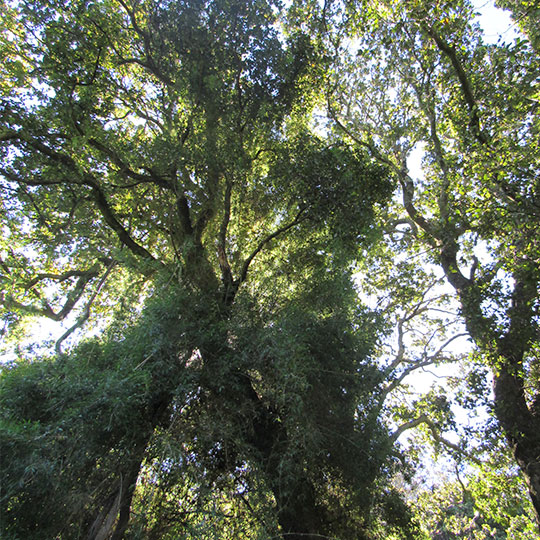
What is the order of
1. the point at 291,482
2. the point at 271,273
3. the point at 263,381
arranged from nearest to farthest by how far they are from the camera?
the point at 291,482, the point at 263,381, the point at 271,273

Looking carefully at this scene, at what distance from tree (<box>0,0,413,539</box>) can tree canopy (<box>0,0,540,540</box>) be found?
40 mm

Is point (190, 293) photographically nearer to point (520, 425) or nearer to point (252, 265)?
point (252, 265)

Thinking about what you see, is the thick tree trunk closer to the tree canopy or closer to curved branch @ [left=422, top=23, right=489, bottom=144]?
the tree canopy

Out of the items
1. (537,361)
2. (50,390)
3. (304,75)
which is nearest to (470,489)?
(537,361)

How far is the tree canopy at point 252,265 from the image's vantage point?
4145 mm

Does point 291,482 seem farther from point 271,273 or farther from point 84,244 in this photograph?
point 84,244

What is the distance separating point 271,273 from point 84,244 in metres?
4.64

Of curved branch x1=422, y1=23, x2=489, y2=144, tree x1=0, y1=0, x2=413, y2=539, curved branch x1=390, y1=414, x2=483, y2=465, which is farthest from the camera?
curved branch x1=390, y1=414, x2=483, y2=465

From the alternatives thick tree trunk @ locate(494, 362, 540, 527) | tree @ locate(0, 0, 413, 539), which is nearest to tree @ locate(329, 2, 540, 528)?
thick tree trunk @ locate(494, 362, 540, 527)

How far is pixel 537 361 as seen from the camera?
5855mm

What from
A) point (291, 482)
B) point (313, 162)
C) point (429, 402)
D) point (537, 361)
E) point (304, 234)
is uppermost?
point (313, 162)

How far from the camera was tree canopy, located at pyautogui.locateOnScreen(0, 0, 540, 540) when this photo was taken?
414 centimetres

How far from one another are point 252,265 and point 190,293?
8.40ft

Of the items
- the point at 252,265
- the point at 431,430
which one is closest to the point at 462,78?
the point at 252,265
